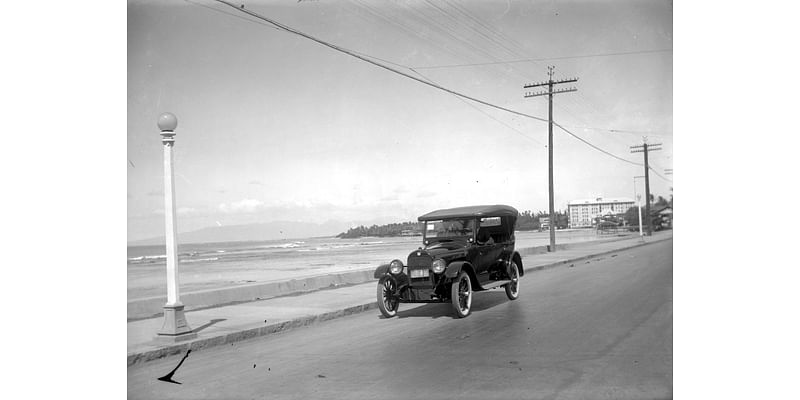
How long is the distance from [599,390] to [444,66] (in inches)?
219

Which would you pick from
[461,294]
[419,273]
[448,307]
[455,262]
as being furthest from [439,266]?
[448,307]

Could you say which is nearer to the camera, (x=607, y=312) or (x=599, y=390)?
(x=599, y=390)

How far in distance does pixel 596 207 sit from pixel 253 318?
5919 millimetres

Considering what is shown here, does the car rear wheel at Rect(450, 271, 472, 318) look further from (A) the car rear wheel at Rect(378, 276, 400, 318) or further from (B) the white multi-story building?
(B) the white multi-story building

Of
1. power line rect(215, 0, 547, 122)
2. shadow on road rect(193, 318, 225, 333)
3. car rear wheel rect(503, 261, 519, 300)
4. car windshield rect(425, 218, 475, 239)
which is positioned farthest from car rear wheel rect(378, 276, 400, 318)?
power line rect(215, 0, 547, 122)

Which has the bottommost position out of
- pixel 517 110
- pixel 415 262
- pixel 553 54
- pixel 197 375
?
pixel 197 375

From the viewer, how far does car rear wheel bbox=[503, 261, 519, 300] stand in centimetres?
1061

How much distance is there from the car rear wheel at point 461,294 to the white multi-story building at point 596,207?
2.38 m

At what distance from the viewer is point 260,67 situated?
9.20m

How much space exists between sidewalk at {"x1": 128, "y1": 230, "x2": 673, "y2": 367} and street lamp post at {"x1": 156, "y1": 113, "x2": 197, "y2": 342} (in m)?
0.20

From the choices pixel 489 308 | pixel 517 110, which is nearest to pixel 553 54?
pixel 517 110

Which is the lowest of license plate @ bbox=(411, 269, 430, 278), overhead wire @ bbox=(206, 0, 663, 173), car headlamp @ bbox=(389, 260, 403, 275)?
license plate @ bbox=(411, 269, 430, 278)
